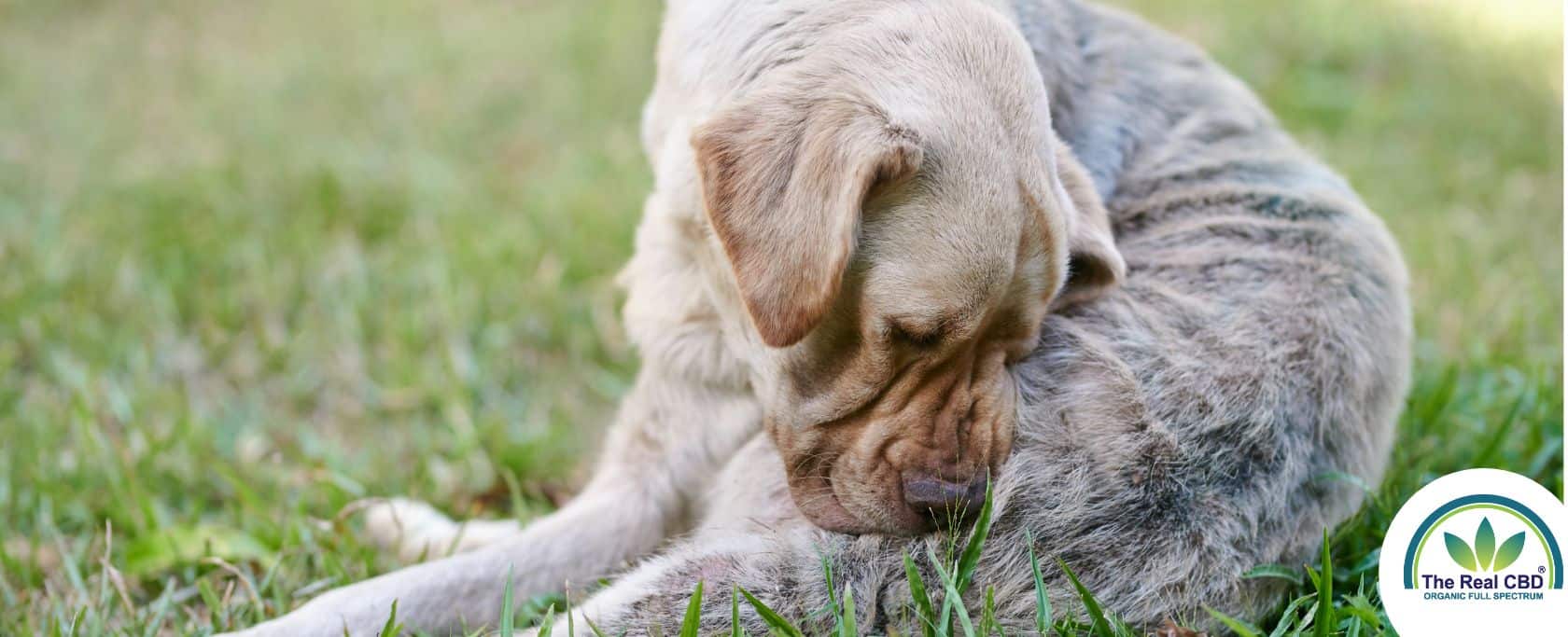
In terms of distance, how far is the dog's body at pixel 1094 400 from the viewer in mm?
2451

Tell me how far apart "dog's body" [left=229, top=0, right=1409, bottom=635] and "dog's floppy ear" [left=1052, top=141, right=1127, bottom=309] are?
3cm

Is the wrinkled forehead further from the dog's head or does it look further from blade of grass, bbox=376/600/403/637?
blade of grass, bbox=376/600/403/637

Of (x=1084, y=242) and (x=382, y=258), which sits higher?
(x=1084, y=242)

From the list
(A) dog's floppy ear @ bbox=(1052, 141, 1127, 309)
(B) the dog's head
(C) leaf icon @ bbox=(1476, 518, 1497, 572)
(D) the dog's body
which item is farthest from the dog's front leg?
(C) leaf icon @ bbox=(1476, 518, 1497, 572)

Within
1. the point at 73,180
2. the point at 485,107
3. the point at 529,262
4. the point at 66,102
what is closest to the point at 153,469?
the point at 529,262

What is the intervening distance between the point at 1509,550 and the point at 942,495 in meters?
1.12

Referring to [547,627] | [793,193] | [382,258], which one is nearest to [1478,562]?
[793,193]

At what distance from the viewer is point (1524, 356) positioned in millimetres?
4137

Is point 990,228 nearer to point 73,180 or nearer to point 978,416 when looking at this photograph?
point 978,416

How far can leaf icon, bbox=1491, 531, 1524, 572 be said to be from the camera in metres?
2.45

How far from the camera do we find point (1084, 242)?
2.56m

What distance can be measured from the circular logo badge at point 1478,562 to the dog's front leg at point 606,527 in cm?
139

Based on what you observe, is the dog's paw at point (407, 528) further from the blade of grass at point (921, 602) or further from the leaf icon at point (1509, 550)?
the leaf icon at point (1509, 550)

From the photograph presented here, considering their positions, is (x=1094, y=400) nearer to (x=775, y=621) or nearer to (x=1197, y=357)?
(x=1197, y=357)
